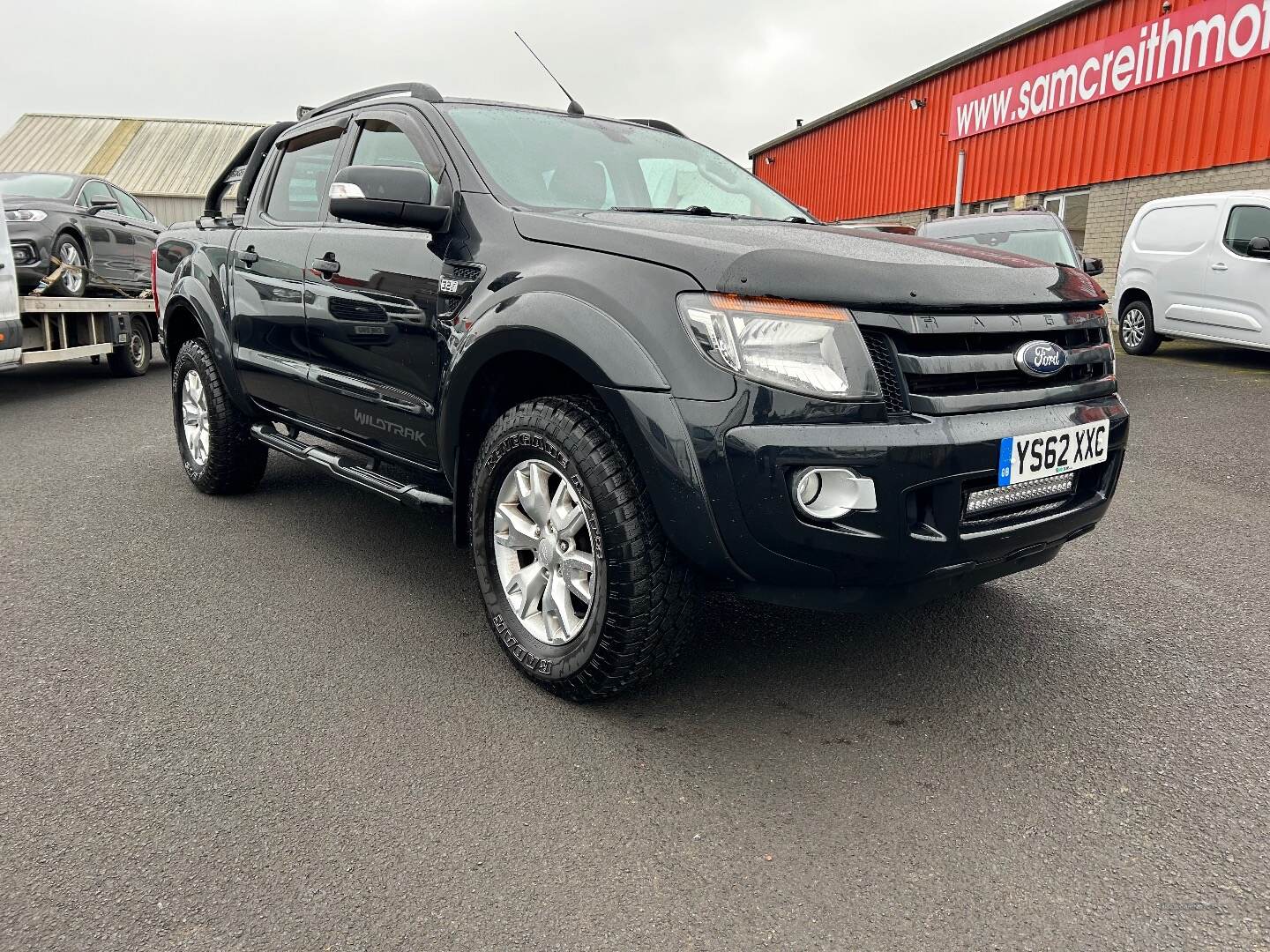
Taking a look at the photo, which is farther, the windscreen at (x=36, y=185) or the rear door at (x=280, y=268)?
the windscreen at (x=36, y=185)

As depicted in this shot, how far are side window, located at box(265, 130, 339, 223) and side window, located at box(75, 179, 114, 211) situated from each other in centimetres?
718

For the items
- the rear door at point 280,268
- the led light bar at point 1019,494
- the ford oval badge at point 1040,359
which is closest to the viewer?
the led light bar at point 1019,494

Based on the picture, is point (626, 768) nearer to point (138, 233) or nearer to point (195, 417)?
point (195, 417)

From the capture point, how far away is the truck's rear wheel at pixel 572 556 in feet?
7.55

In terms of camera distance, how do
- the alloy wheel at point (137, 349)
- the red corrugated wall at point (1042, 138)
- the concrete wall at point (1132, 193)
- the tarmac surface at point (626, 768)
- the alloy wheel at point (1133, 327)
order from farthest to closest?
the red corrugated wall at point (1042, 138) → the concrete wall at point (1132, 193) → the alloy wheel at point (1133, 327) → the alloy wheel at point (137, 349) → the tarmac surface at point (626, 768)

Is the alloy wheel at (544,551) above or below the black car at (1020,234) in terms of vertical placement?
below

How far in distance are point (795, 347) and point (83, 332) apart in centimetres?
902

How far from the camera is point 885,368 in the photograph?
212cm

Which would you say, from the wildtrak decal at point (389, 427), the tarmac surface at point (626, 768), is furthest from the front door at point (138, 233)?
the wildtrak decal at point (389, 427)

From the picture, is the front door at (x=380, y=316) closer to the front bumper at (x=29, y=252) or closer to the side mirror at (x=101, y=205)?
the front bumper at (x=29, y=252)

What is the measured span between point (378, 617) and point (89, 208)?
8727 millimetres

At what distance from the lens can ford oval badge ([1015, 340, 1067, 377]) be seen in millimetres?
2322

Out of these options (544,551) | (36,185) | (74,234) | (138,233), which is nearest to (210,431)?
(544,551)

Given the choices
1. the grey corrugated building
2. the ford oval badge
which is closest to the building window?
the ford oval badge
